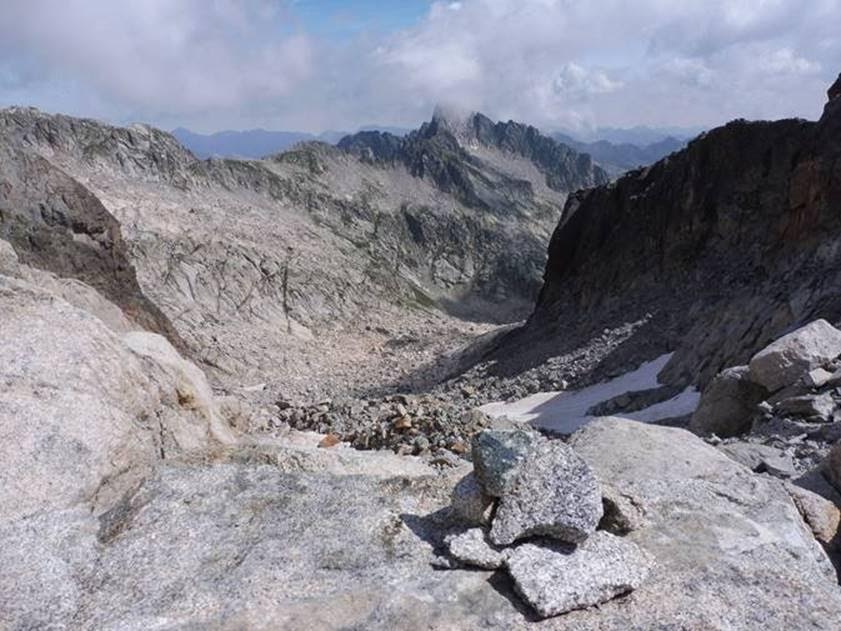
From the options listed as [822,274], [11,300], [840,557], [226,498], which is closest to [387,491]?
[226,498]

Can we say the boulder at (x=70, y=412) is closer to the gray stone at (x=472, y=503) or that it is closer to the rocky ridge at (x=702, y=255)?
the gray stone at (x=472, y=503)

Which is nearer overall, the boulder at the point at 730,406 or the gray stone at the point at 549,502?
the gray stone at the point at 549,502

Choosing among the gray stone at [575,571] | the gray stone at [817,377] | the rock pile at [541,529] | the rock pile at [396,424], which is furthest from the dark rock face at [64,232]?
the gray stone at [575,571]

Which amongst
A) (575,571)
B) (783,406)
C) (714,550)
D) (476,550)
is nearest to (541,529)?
(575,571)

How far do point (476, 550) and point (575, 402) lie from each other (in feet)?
96.8

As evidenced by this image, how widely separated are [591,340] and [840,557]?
123 ft

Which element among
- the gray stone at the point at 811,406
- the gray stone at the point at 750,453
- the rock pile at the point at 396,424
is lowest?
the rock pile at the point at 396,424

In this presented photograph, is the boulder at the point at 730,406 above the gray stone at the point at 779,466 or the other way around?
the other way around

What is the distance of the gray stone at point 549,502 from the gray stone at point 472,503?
0.20 m

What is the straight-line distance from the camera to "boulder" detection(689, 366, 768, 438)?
704 inches

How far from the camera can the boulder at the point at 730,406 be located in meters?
17.9

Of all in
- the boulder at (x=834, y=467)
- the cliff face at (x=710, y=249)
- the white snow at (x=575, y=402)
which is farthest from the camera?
the cliff face at (x=710, y=249)

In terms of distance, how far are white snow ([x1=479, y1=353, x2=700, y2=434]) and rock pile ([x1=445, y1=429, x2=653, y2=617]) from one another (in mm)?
21853

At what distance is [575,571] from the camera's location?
7059 millimetres
